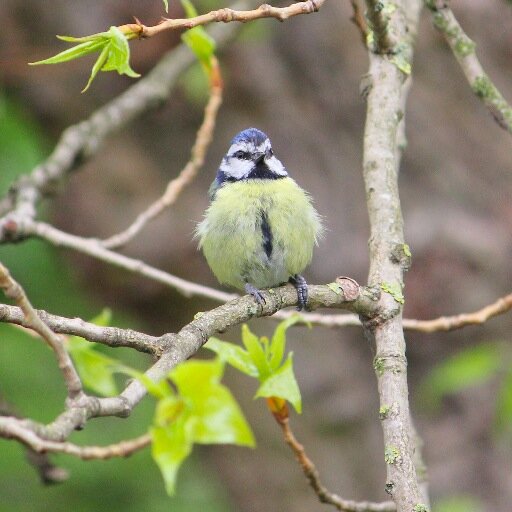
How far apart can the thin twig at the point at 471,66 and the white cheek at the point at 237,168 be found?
110cm

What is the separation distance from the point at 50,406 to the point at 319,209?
193 cm

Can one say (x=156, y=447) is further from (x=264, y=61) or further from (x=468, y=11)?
(x=468, y=11)

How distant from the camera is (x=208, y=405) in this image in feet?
4.86

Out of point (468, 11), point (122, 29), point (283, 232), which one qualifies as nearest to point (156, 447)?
point (122, 29)

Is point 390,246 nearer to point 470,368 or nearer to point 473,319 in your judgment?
point 473,319

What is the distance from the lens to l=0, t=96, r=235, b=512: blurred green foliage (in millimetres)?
4910

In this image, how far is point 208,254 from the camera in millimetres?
3492

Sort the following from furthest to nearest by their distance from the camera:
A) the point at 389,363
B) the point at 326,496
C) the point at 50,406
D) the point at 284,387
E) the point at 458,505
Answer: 1. the point at 50,406
2. the point at 458,505
3. the point at 326,496
4. the point at 389,363
5. the point at 284,387

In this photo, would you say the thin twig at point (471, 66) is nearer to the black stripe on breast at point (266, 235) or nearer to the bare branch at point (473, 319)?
the bare branch at point (473, 319)

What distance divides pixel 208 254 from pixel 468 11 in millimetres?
2338

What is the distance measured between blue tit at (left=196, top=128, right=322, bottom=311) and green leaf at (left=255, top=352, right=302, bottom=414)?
1.34 metres

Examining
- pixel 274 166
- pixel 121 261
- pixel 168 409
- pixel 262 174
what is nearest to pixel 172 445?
pixel 168 409

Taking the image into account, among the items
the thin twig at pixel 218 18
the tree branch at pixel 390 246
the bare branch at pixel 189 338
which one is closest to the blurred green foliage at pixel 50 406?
the tree branch at pixel 390 246

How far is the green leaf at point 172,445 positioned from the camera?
1488 mm
